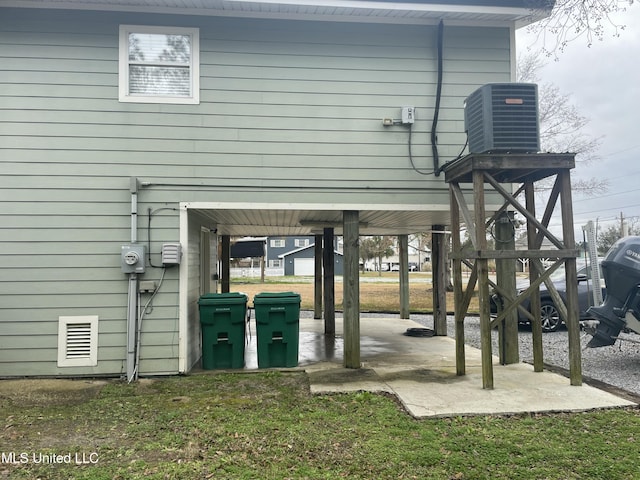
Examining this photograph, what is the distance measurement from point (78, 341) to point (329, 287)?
4385 mm

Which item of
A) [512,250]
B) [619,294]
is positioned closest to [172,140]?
[512,250]

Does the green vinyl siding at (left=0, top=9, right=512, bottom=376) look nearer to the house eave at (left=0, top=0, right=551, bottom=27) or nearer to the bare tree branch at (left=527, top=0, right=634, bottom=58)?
the house eave at (left=0, top=0, right=551, bottom=27)

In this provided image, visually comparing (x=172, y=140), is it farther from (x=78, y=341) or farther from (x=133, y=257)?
(x=78, y=341)

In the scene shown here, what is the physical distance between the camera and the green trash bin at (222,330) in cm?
538

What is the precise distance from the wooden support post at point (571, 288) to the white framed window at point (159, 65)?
4.29m

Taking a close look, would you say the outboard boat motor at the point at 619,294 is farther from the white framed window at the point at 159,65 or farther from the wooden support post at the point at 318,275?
the white framed window at the point at 159,65

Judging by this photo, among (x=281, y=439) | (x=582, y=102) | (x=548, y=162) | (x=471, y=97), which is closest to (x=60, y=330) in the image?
(x=281, y=439)

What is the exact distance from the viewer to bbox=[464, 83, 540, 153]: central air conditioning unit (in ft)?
14.8

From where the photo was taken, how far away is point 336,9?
17.2 feet

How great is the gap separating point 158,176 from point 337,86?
8.09ft

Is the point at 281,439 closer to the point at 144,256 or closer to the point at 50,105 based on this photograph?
the point at 144,256

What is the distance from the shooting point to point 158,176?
5.23 m

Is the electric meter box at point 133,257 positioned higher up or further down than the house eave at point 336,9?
further down
